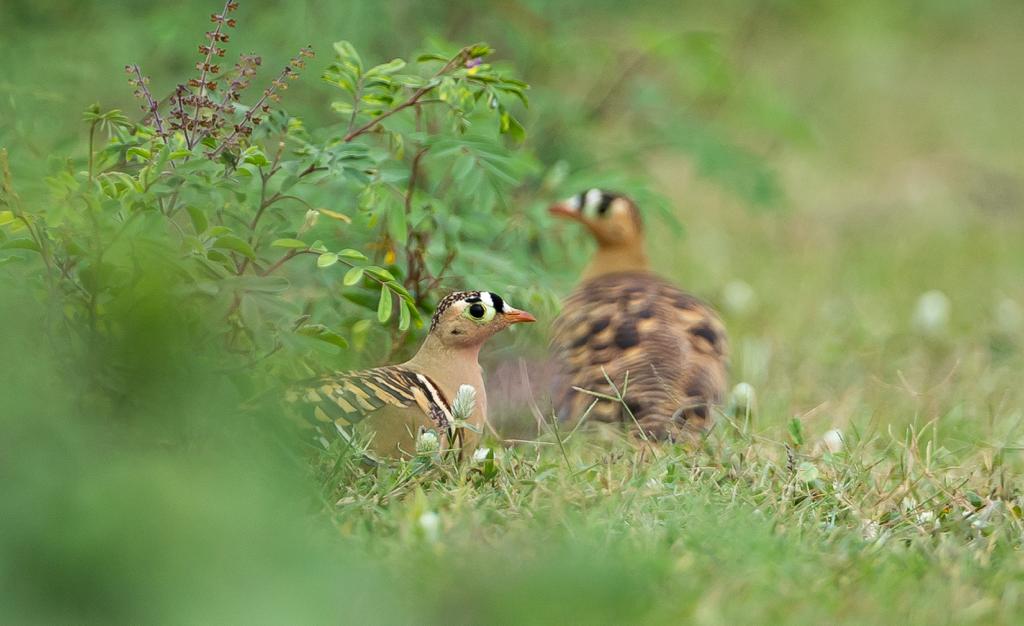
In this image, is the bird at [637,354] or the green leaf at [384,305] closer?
the green leaf at [384,305]

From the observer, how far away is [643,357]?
426cm

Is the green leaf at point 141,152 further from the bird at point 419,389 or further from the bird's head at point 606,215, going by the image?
the bird's head at point 606,215

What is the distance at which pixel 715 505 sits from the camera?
10.8 feet

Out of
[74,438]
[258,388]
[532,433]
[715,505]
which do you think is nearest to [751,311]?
[532,433]

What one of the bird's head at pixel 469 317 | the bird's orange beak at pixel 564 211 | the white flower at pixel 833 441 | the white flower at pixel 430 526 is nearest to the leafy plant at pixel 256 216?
the bird's head at pixel 469 317

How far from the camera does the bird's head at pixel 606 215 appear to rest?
527 cm

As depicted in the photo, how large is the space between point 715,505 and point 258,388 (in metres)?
1.10

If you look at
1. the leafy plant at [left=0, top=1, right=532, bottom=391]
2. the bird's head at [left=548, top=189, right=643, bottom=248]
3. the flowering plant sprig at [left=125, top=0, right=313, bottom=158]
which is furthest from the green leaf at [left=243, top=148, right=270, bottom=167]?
the bird's head at [left=548, top=189, right=643, bottom=248]

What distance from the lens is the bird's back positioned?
4.04 m

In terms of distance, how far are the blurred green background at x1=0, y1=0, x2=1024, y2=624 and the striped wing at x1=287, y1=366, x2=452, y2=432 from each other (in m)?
0.26

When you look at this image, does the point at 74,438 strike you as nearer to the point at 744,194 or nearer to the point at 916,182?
the point at 744,194

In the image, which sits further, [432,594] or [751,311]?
[751,311]

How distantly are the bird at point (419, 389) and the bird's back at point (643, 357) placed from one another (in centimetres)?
41

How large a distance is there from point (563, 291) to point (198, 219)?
2.28 m
